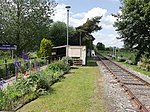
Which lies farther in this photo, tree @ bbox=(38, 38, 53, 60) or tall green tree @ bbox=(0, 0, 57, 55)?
tall green tree @ bbox=(0, 0, 57, 55)

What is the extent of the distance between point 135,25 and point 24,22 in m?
14.8

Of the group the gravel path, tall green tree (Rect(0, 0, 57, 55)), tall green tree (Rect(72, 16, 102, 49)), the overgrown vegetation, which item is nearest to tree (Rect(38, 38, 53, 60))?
tall green tree (Rect(0, 0, 57, 55))

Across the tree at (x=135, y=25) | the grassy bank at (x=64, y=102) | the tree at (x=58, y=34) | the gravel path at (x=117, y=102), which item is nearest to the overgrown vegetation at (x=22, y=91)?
the grassy bank at (x=64, y=102)

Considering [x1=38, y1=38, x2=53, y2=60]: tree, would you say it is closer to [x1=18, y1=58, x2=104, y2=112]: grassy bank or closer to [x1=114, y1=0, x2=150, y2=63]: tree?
[x1=114, y1=0, x2=150, y2=63]: tree

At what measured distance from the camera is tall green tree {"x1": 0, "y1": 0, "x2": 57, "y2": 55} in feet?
135

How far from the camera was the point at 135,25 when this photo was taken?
38.7m

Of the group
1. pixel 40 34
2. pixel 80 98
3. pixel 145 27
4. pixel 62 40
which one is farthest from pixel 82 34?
pixel 80 98

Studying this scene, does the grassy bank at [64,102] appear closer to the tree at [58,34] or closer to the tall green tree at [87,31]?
the tree at [58,34]

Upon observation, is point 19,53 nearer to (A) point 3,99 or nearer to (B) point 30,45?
(B) point 30,45

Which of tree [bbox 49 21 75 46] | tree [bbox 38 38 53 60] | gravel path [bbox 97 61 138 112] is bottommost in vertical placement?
gravel path [bbox 97 61 138 112]

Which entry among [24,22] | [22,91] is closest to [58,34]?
[24,22]

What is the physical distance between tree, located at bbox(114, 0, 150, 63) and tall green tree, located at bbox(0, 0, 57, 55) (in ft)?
34.2

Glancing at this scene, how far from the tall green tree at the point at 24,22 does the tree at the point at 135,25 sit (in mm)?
10430

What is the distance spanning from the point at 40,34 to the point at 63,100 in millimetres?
33403
